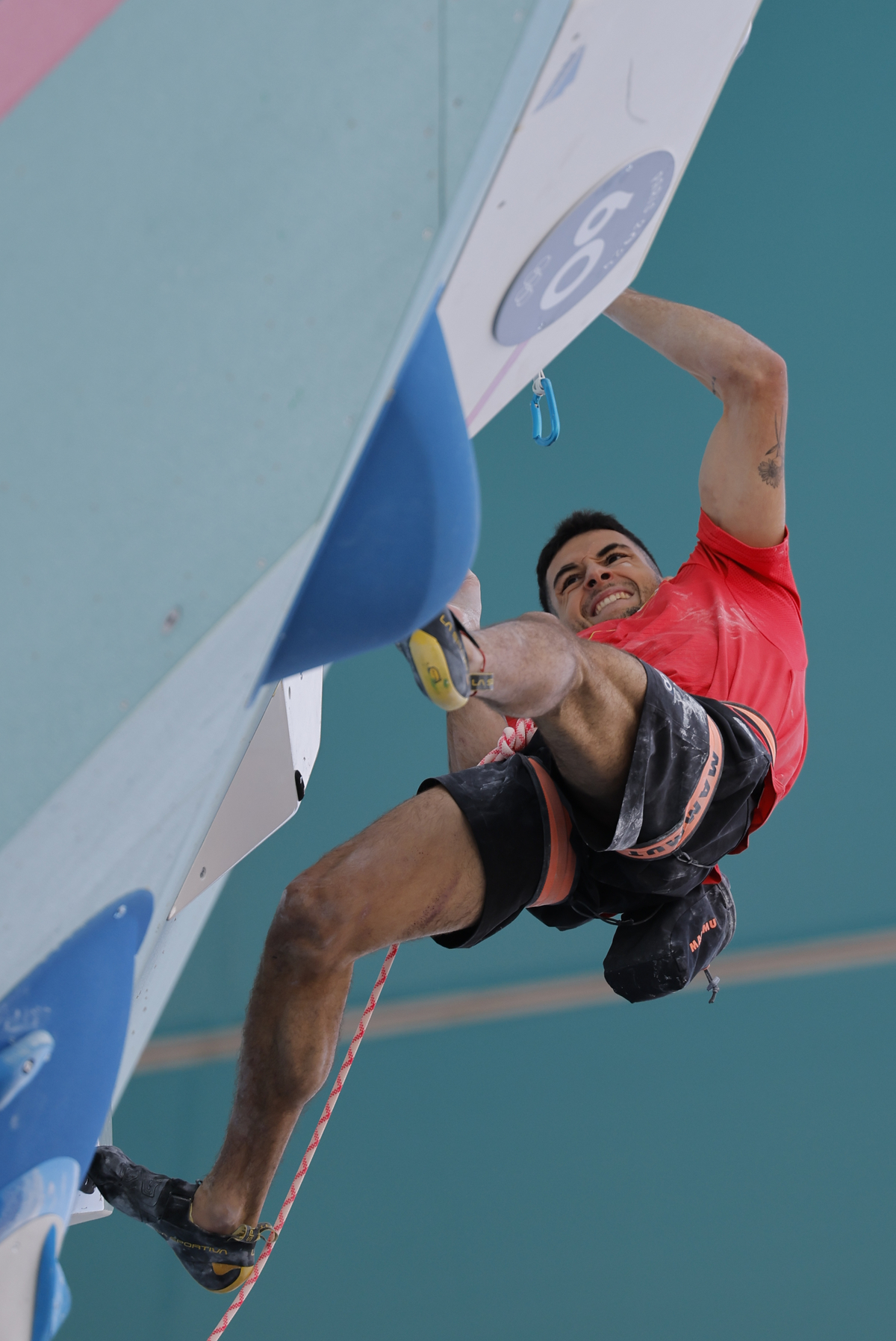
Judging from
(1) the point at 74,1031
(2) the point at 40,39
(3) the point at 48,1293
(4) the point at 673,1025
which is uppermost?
(2) the point at 40,39

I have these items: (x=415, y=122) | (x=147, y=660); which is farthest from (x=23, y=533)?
(x=415, y=122)

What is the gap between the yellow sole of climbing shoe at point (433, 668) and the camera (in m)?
0.74

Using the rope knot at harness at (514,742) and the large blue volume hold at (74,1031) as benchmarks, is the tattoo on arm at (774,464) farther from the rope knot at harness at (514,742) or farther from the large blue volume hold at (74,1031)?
the large blue volume hold at (74,1031)

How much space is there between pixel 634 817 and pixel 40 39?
754 millimetres

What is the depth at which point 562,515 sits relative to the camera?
8.89 feet

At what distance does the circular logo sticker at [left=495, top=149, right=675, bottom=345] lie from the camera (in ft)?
2.54

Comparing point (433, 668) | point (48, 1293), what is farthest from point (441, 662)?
point (48, 1293)

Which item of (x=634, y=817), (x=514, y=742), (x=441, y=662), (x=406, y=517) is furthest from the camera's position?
(x=514, y=742)

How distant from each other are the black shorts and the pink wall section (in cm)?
68

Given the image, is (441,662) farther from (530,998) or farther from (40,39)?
(530,998)

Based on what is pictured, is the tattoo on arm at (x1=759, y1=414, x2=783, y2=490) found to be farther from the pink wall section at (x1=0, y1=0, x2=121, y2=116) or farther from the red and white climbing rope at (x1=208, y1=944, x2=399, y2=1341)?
the pink wall section at (x1=0, y1=0, x2=121, y2=116)

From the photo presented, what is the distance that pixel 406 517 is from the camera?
62 centimetres

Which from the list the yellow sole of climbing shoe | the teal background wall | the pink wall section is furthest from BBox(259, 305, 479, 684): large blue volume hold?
the teal background wall

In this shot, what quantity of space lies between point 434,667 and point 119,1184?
0.75m
